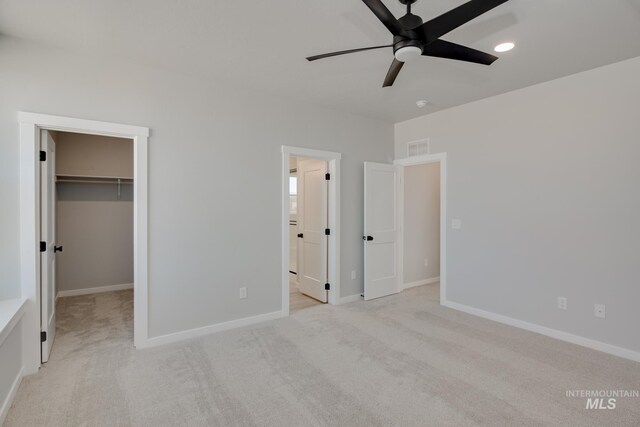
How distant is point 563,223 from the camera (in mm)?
3260

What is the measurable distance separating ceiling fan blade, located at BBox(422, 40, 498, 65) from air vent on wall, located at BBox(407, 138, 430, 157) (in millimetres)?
2439

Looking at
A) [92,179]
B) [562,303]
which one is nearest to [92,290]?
[92,179]

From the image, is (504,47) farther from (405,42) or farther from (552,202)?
(552,202)

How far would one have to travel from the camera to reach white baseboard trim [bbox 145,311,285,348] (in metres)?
3.09

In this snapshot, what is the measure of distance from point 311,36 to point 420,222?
12.5 ft

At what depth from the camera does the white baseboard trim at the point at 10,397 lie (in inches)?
78.8

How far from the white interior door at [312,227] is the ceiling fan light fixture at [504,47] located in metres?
2.40

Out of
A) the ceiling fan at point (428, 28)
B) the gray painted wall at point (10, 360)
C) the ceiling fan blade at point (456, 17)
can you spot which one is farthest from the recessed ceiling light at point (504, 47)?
the gray painted wall at point (10, 360)

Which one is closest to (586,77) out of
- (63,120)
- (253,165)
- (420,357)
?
(420,357)

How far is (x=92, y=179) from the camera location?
16.1 ft

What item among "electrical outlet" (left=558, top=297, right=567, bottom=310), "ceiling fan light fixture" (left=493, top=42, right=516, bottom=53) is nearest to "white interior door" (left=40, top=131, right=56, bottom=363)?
"ceiling fan light fixture" (left=493, top=42, right=516, bottom=53)

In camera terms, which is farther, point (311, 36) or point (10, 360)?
point (311, 36)

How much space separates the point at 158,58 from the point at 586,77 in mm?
4086

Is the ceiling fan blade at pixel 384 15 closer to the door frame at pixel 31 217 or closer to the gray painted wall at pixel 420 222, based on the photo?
the door frame at pixel 31 217
